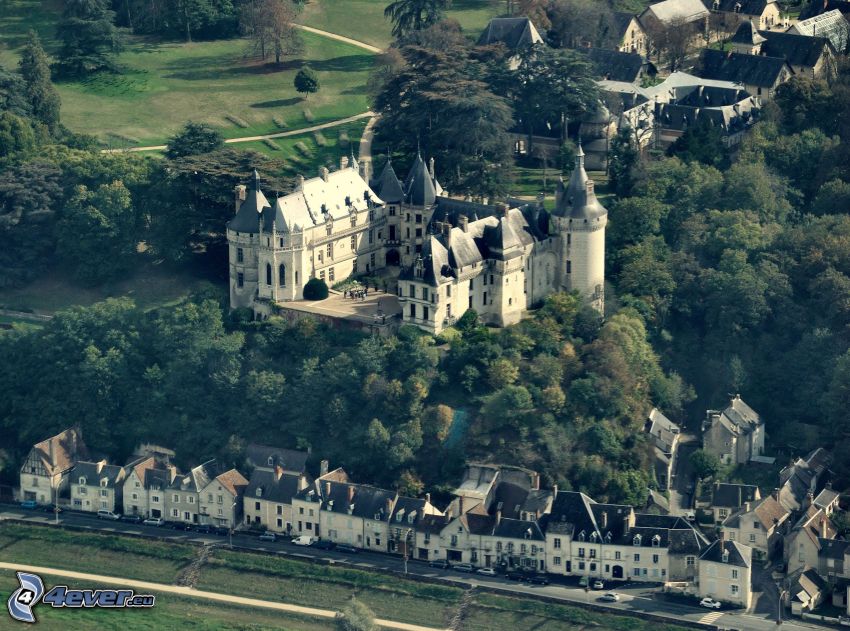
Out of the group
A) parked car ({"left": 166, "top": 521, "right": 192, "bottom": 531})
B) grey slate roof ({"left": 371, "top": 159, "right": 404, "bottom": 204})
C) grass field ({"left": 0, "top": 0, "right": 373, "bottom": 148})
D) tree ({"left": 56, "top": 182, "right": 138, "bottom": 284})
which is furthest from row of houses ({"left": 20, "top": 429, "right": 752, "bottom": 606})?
grass field ({"left": 0, "top": 0, "right": 373, "bottom": 148})

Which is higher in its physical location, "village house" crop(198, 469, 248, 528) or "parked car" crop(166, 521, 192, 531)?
"village house" crop(198, 469, 248, 528)

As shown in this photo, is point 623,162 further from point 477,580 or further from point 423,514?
point 477,580

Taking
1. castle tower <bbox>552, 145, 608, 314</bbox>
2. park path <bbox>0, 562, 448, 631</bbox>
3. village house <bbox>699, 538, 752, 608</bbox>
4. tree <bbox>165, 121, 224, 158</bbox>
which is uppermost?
tree <bbox>165, 121, 224, 158</bbox>

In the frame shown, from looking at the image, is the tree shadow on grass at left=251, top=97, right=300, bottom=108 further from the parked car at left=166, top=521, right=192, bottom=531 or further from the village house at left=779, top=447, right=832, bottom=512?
the village house at left=779, top=447, right=832, bottom=512

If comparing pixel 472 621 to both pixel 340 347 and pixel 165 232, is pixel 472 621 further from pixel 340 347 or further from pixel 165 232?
pixel 165 232

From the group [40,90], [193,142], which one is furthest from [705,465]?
[40,90]

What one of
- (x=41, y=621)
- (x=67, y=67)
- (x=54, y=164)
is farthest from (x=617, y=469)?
(x=67, y=67)

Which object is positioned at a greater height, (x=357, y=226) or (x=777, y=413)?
(x=357, y=226)

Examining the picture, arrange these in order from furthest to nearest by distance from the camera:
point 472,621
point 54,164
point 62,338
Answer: point 54,164 < point 62,338 < point 472,621
